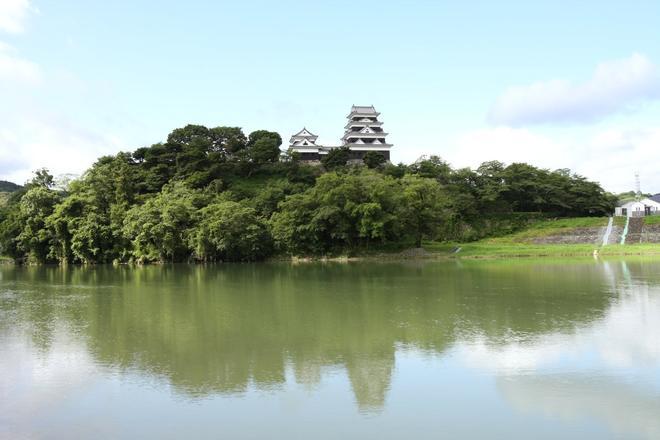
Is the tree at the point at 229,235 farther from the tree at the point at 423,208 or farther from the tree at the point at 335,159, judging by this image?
the tree at the point at 335,159

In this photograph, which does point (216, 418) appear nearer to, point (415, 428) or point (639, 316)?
point (415, 428)

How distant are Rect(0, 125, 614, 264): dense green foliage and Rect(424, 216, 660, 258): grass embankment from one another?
2341 millimetres

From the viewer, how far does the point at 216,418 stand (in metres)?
7.72

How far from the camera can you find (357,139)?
71.2 m

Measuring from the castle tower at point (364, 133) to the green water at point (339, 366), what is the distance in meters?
51.2

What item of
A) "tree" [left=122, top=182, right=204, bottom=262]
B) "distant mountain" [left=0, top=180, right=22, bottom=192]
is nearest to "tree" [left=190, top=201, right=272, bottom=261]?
"tree" [left=122, top=182, right=204, bottom=262]

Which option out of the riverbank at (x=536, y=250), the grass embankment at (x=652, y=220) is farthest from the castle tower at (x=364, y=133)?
the grass embankment at (x=652, y=220)

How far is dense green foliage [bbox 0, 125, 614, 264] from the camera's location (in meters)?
43.8

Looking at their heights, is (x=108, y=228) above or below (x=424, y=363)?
above

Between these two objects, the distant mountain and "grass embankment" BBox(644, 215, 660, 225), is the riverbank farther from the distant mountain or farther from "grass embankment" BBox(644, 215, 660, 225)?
the distant mountain

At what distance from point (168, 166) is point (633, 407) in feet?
185

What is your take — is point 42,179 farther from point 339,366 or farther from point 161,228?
point 339,366

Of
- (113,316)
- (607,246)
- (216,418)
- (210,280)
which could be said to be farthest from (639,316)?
(607,246)

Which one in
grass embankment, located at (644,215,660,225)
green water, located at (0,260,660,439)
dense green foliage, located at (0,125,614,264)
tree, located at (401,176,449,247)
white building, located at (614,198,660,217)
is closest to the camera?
green water, located at (0,260,660,439)
